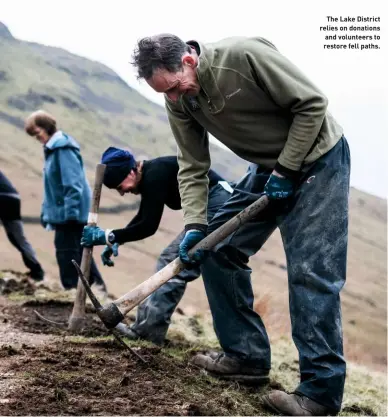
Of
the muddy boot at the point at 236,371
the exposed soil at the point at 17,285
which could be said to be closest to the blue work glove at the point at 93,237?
the muddy boot at the point at 236,371

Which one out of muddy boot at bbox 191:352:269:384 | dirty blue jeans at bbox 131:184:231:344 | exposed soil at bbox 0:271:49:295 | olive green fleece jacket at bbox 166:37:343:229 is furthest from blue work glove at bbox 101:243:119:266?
exposed soil at bbox 0:271:49:295

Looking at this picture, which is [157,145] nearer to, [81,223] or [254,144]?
[81,223]

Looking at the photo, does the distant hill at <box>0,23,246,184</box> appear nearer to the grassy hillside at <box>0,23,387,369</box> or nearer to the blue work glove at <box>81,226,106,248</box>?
the grassy hillside at <box>0,23,387,369</box>

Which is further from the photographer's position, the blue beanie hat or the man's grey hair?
the blue beanie hat

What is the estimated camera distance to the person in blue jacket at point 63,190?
6867 mm

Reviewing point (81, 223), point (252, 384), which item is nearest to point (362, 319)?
point (81, 223)

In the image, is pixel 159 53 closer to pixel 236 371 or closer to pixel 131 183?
pixel 131 183

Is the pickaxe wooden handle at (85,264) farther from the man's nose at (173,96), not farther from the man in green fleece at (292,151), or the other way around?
the man in green fleece at (292,151)

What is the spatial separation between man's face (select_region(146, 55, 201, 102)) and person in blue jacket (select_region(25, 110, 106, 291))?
142 inches

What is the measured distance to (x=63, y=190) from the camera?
6.94 meters

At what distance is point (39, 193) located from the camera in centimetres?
1961

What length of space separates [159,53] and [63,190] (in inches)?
153

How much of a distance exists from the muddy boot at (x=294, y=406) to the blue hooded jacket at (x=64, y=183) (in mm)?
3860

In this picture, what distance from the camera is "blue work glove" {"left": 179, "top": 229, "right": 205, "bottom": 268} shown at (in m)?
3.83
